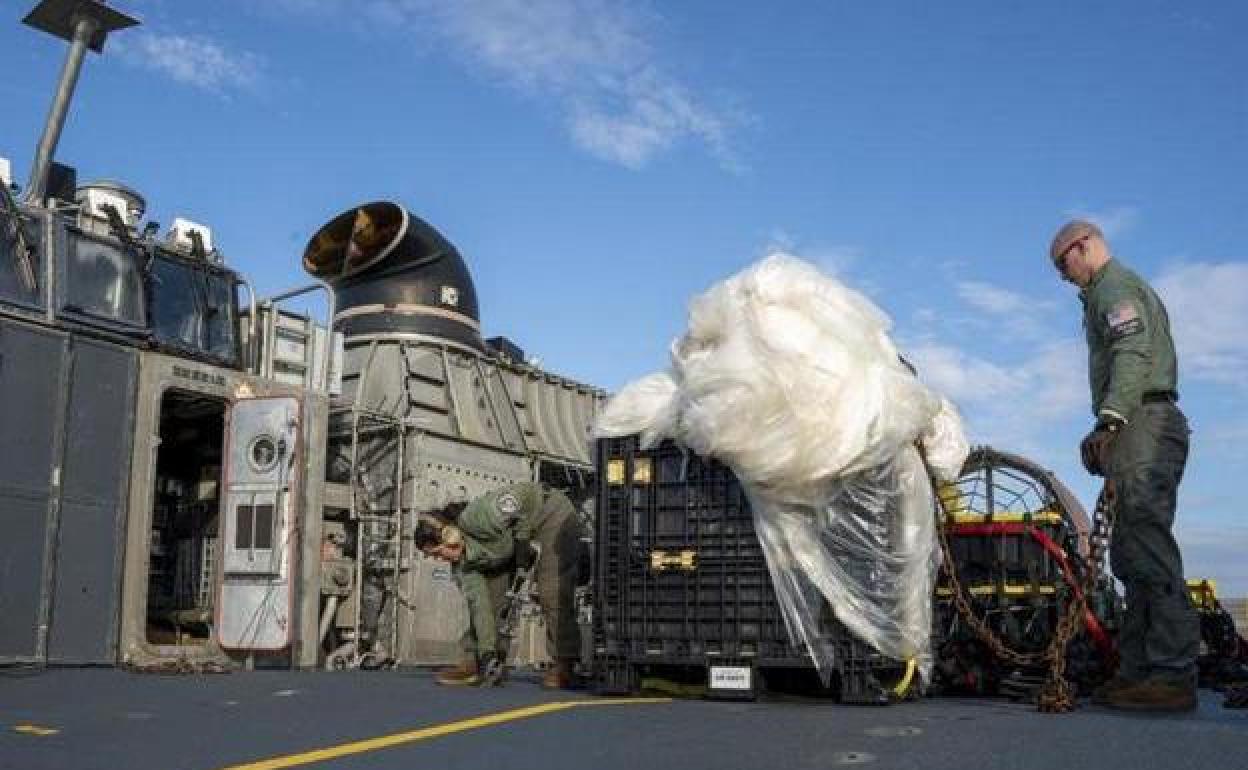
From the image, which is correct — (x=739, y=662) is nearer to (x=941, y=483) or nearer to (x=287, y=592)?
(x=941, y=483)

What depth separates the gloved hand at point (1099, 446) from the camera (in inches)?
213

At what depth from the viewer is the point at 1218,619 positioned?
845 cm

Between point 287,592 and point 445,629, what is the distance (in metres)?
2.69

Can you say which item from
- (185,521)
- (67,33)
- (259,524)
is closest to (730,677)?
(259,524)

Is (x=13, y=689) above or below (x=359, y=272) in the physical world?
below

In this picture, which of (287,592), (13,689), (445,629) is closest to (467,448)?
(445,629)

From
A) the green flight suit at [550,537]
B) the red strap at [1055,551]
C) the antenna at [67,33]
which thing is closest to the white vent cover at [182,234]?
the antenna at [67,33]

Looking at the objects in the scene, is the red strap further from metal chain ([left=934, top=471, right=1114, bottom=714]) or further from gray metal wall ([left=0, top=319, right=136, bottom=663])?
gray metal wall ([left=0, top=319, right=136, bottom=663])

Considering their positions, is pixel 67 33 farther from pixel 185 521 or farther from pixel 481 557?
pixel 481 557

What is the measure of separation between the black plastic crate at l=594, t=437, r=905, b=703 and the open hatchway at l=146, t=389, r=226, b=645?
15.2 ft

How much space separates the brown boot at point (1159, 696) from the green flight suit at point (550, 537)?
3262 mm

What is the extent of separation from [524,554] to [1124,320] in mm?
3889

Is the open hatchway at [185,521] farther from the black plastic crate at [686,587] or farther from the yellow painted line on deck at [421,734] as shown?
the yellow painted line on deck at [421,734]

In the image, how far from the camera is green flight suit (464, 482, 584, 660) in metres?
7.55
